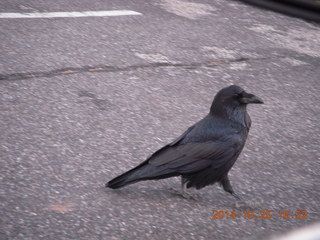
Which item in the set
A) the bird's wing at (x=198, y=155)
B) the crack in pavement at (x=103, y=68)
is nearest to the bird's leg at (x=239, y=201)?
the bird's wing at (x=198, y=155)

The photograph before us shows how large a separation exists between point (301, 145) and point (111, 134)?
154 cm

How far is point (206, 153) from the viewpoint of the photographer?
137 inches

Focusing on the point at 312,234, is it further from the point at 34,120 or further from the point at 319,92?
the point at 319,92

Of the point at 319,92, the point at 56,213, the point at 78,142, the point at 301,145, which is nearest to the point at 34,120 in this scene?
the point at 78,142

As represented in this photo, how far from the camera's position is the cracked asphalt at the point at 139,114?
3.21 metres

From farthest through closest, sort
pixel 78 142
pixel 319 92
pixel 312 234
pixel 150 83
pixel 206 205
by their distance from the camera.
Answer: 1. pixel 319 92
2. pixel 150 83
3. pixel 78 142
4. pixel 206 205
5. pixel 312 234

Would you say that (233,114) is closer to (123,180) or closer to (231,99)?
(231,99)

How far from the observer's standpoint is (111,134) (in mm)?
4203

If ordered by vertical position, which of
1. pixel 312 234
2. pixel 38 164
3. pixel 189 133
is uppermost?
pixel 312 234
